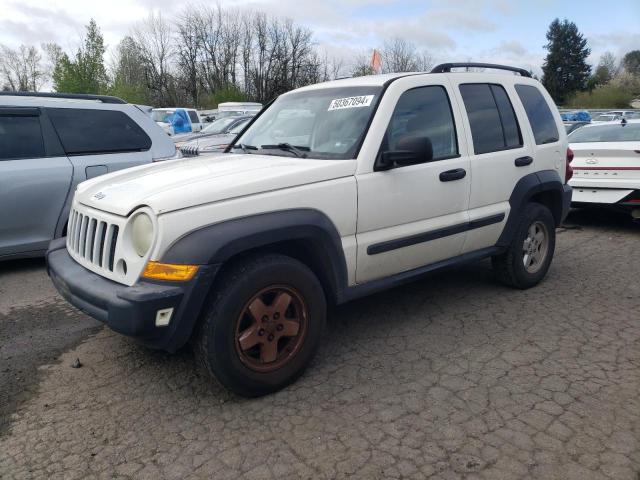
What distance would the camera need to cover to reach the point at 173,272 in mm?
2770

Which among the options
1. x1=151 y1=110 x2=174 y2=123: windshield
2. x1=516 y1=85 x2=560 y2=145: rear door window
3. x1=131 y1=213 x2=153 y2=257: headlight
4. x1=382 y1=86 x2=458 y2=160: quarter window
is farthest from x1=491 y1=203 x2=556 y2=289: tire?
x1=151 y1=110 x2=174 y2=123: windshield

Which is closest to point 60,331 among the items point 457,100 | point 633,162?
point 457,100

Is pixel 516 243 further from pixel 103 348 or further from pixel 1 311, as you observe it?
pixel 1 311

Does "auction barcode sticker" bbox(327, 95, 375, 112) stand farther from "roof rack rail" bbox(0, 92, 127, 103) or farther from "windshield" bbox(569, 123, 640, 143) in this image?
"windshield" bbox(569, 123, 640, 143)

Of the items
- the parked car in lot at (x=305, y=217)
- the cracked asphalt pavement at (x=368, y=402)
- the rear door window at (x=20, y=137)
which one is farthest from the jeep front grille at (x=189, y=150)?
the cracked asphalt pavement at (x=368, y=402)

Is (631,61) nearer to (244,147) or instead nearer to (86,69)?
(86,69)

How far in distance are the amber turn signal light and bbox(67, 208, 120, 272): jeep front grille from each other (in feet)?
1.33

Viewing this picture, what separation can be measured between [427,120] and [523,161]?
44.0 inches

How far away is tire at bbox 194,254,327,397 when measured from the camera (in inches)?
115

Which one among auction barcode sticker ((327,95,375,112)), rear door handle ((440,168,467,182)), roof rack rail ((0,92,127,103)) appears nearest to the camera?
auction barcode sticker ((327,95,375,112))

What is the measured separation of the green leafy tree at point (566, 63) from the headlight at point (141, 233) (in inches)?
2684

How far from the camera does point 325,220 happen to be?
10.8ft

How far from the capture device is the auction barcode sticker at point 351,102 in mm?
3825

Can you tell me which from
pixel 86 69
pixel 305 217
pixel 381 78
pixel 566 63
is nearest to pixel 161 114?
pixel 86 69
